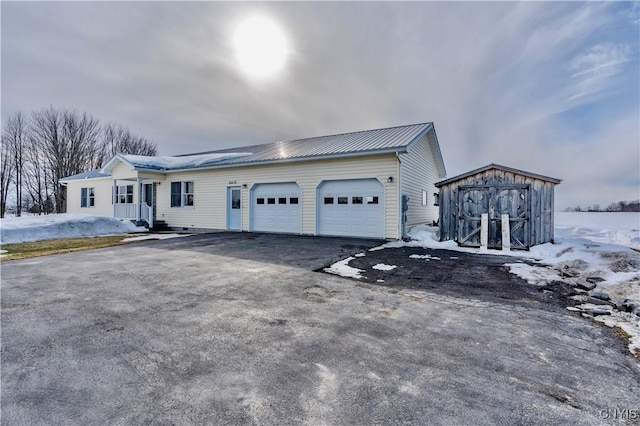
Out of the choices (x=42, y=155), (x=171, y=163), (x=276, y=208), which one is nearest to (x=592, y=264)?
(x=276, y=208)

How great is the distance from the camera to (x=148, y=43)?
35.5ft

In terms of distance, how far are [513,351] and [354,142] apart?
11.4 m

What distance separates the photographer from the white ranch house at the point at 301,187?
452 inches

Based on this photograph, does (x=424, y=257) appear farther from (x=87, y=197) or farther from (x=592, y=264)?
(x=87, y=197)

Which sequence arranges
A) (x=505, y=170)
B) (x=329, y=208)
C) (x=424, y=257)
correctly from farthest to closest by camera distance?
(x=329, y=208) → (x=505, y=170) → (x=424, y=257)

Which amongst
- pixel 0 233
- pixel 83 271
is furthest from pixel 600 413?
pixel 0 233

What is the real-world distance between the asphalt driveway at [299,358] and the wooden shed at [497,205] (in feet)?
20.9

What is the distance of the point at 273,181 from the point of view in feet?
45.8

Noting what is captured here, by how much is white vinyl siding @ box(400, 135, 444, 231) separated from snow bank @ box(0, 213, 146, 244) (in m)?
14.4

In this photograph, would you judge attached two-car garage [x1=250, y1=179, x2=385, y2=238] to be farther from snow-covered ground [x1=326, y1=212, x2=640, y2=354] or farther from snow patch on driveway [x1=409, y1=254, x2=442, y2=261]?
snow patch on driveway [x1=409, y1=254, x2=442, y2=261]

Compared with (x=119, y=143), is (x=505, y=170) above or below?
below

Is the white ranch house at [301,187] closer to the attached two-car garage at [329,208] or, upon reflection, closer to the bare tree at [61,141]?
the attached two-car garage at [329,208]

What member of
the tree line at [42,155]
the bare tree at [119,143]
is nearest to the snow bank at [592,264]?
the tree line at [42,155]

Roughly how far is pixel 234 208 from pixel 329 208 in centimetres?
567
